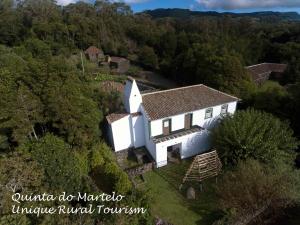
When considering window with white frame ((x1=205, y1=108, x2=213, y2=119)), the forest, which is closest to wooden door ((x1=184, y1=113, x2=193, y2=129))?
window with white frame ((x1=205, y1=108, x2=213, y2=119))

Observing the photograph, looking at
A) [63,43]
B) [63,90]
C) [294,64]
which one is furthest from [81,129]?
[63,43]

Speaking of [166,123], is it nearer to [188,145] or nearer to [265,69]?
[188,145]

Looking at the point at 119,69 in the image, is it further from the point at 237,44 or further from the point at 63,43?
the point at 237,44

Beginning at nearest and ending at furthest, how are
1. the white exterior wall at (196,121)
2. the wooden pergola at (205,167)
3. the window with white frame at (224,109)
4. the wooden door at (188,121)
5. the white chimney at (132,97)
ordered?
the wooden pergola at (205,167) → the white chimney at (132,97) → the white exterior wall at (196,121) → the wooden door at (188,121) → the window with white frame at (224,109)

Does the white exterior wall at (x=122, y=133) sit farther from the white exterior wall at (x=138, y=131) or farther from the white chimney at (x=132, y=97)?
the white chimney at (x=132, y=97)

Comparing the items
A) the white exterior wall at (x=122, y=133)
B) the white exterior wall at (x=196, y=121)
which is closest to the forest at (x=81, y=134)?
the white exterior wall at (x=122, y=133)

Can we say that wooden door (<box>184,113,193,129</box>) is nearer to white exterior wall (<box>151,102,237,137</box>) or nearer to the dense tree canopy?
white exterior wall (<box>151,102,237,137</box>)
